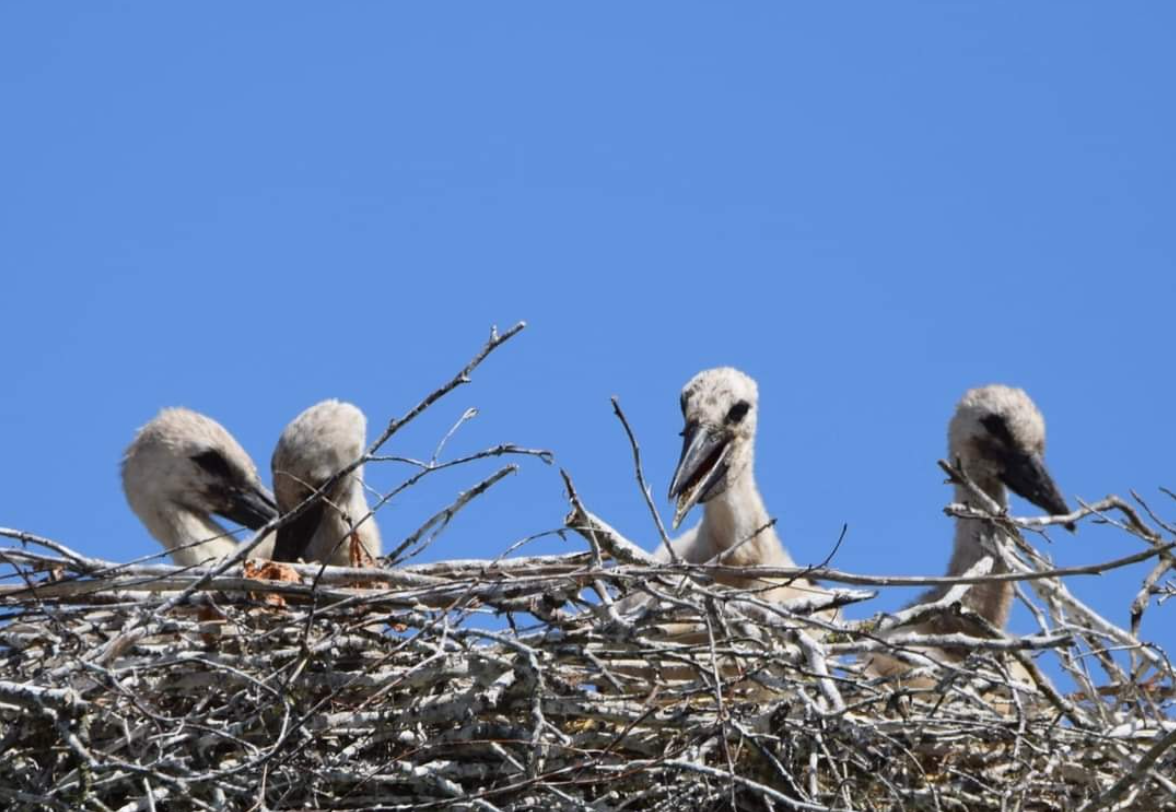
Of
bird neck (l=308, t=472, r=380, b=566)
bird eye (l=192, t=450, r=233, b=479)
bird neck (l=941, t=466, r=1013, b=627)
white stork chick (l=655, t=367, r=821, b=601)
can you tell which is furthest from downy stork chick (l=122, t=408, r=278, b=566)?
bird neck (l=941, t=466, r=1013, b=627)

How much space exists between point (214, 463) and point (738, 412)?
2387mm

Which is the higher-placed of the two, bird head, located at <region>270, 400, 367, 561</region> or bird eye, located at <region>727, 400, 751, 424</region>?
bird head, located at <region>270, 400, 367, 561</region>

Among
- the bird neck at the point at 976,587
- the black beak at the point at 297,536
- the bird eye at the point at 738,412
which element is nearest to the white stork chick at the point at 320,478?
the black beak at the point at 297,536

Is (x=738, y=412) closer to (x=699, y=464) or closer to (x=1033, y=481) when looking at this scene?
(x=699, y=464)

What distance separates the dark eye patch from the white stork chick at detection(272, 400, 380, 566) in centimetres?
254

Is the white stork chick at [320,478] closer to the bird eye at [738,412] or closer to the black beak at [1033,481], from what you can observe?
the bird eye at [738,412]

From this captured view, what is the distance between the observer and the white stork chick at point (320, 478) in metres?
8.68

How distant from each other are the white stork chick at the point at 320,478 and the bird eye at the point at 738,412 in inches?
53.7

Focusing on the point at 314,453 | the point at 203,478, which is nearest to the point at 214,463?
the point at 203,478

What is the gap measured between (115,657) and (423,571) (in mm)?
1044

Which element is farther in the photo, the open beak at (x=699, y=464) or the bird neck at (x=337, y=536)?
the bird neck at (x=337, y=536)

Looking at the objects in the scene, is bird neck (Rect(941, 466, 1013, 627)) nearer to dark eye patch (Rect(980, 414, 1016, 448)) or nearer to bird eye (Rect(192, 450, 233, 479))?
dark eye patch (Rect(980, 414, 1016, 448))

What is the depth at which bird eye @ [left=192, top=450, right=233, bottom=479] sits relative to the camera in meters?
9.87

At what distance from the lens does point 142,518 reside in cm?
996
